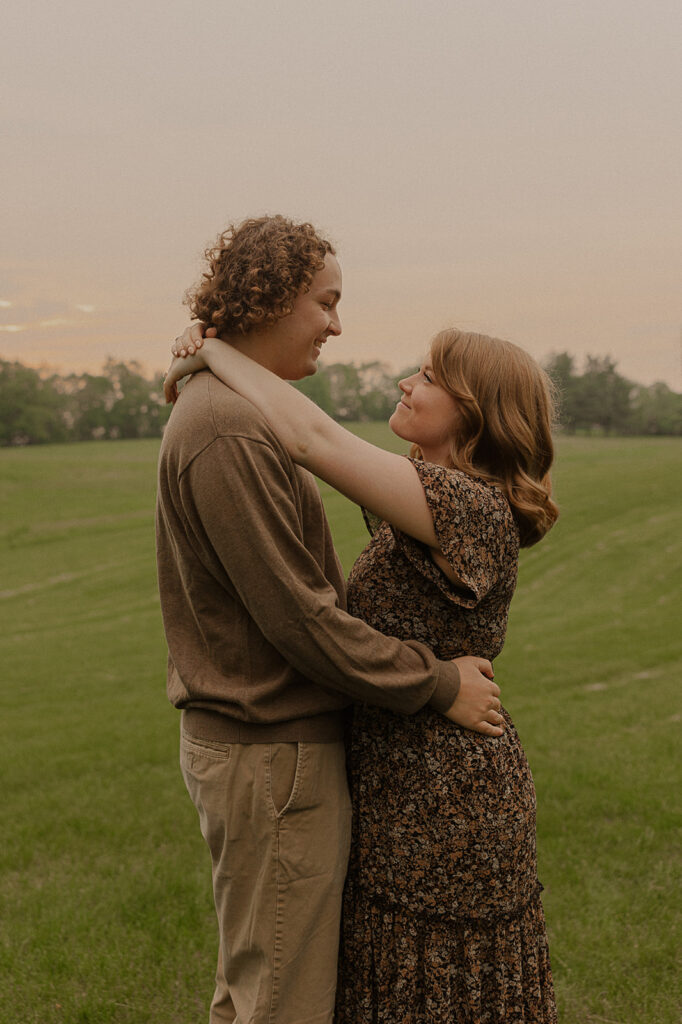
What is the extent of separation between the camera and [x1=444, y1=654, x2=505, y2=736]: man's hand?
2.41m

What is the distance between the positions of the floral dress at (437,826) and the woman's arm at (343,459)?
0.08m

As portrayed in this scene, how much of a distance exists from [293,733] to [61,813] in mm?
4590

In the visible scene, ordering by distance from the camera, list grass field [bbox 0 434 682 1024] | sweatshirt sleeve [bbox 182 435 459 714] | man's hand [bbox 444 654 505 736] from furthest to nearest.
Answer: grass field [bbox 0 434 682 1024] → man's hand [bbox 444 654 505 736] → sweatshirt sleeve [bbox 182 435 459 714]

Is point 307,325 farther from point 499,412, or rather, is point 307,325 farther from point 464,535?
point 464,535

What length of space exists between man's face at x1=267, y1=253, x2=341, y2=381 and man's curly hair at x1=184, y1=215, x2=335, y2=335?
34 mm


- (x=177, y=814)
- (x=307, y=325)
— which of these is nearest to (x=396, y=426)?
(x=307, y=325)

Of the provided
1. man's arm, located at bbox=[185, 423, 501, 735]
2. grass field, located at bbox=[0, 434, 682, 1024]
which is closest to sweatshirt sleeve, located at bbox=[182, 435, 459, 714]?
man's arm, located at bbox=[185, 423, 501, 735]

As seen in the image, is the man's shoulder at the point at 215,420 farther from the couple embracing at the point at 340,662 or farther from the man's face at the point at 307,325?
the man's face at the point at 307,325

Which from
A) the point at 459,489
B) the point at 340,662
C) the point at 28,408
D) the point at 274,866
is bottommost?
the point at 28,408

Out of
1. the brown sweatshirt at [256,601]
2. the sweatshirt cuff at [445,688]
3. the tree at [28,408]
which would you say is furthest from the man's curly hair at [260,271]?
the tree at [28,408]

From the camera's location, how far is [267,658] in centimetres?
236

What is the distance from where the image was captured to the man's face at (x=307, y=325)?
2.45 m

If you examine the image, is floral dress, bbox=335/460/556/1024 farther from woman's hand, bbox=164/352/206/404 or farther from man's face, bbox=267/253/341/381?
Answer: woman's hand, bbox=164/352/206/404

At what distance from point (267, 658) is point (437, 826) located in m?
0.66
